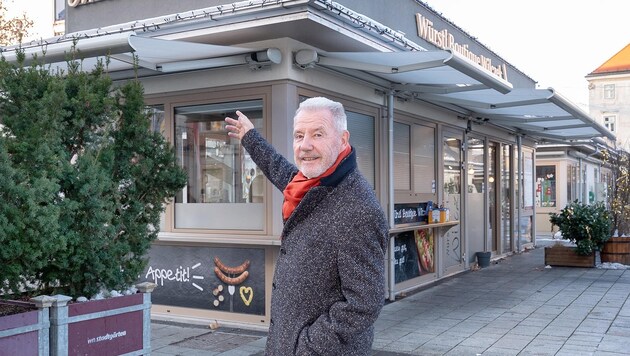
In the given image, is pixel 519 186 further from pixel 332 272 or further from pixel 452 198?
pixel 332 272

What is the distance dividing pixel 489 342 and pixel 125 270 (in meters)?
3.75

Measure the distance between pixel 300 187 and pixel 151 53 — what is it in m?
3.75

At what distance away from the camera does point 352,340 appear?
2.16m

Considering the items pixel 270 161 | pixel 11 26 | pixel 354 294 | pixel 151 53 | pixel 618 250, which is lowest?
pixel 618 250

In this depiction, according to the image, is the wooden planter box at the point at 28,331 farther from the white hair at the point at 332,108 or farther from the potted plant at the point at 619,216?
the potted plant at the point at 619,216

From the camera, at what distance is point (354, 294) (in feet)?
6.93

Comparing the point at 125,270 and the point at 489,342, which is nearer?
the point at 125,270

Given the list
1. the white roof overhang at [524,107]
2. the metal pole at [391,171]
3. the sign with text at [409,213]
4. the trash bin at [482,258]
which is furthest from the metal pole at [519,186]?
the metal pole at [391,171]

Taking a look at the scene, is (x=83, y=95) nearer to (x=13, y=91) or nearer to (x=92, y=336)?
(x=13, y=91)

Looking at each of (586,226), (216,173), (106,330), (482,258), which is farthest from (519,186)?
(106,330)

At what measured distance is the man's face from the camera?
230 cm

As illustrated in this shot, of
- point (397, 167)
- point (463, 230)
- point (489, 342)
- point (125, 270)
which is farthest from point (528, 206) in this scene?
point (125, 270)

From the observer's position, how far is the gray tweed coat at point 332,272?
6.97 ft

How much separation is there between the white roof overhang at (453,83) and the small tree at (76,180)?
2644mm
